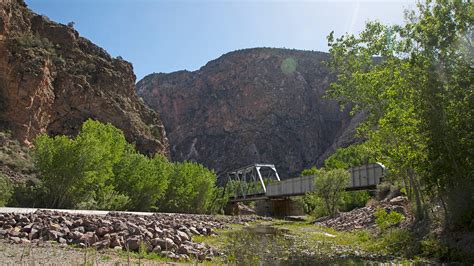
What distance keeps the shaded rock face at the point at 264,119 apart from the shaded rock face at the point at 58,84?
82.3 metres

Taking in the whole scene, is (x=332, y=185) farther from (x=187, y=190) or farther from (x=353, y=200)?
(x=187, y=190)

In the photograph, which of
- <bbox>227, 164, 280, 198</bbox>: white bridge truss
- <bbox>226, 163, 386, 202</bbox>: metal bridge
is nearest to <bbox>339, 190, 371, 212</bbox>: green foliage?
<bbox>226, 163, 386, 202</bbox>: metal bridge

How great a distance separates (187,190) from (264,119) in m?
122

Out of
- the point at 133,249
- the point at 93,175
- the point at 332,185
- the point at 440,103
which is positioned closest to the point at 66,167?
the point at 93,175

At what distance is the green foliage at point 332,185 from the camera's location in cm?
4522

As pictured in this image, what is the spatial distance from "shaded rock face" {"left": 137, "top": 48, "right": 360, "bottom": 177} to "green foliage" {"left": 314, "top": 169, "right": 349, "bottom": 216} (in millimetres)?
118054

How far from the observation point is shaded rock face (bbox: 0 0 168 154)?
58312 millimetres

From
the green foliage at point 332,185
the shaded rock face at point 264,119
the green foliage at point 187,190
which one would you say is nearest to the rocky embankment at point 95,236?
the green foliage at point 332,185

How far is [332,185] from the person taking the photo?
149 ft

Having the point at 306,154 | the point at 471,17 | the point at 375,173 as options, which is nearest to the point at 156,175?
the point at 375,173

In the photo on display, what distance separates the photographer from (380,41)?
19.2 meters

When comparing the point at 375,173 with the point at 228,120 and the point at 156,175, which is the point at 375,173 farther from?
the point at 228,120

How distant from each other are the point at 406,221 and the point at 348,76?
8343 millimetres

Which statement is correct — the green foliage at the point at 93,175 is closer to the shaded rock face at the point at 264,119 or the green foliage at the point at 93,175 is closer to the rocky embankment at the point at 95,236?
the rocky embankment at the point at 95,236
